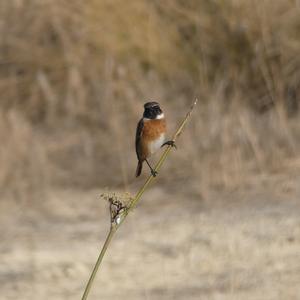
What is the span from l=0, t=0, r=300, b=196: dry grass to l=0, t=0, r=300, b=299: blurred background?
0.04ft

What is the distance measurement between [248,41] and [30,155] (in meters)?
2.13

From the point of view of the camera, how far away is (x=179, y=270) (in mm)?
5457

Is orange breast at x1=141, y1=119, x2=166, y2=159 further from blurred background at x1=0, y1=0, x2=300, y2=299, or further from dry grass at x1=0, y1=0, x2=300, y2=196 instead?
dry grass at x1=0, y1=0, x2=300, y2=196

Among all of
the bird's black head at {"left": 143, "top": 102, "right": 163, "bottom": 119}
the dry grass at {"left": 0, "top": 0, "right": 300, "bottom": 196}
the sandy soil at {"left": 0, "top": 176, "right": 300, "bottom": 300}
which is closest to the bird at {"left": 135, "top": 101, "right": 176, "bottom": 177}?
the bird's black head at {"left": 143, "top": 102, "right": 163, "bottom": 119}

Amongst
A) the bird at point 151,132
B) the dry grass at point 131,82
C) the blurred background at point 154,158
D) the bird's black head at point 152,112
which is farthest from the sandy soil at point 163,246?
the bird's black head at point 152,112

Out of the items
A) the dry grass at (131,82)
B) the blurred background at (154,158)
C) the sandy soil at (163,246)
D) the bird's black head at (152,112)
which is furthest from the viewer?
the dry grass at (131,82)

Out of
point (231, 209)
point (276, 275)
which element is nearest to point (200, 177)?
point (231, 209)

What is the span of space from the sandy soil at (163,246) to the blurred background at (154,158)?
0.05 ft

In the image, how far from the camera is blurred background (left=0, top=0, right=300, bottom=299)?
5.55 meters

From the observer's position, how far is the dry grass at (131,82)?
7.68 meters

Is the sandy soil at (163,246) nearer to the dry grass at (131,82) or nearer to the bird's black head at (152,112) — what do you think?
the dry grass at (131,82)

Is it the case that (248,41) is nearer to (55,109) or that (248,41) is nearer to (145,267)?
(55,109)

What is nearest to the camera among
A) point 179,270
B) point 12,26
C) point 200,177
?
point 179,270

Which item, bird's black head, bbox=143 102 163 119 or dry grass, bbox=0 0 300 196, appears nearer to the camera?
bird's black head, bbox=143 102 163 119
